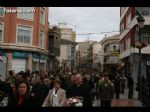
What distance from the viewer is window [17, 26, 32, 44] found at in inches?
1552

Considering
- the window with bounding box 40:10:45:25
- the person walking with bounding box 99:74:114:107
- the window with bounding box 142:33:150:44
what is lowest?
the person walking with bounding box 99:74:114:107

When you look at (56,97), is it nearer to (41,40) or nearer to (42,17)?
(42,17)

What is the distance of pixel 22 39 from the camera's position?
130 feet

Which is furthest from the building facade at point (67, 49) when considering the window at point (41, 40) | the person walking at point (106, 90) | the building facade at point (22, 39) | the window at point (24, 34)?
the person walking at point (106, 90)

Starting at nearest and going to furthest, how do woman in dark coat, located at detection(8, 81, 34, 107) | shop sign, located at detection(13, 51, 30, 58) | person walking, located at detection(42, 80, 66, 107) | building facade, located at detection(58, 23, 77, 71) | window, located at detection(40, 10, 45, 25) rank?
woman in dark coat, located at detection(8, 81, 34, 107) < person walking, located at detection(42, 80, 66, 107) < shop sign, located at detection(13, 51, 30, 58) < window, located at detection(40, 10, 45, 25) < building facade, located at detection(58, 23, 77, 71)

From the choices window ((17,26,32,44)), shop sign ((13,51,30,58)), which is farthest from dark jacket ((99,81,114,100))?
window ((17,26,32,44))

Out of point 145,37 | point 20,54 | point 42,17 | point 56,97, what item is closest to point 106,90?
point 56,97

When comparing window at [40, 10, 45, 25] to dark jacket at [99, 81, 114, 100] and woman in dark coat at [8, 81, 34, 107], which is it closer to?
dark jacket at [99, 81, 114, 100]

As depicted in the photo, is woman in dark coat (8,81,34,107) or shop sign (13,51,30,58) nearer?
woman in dark coat (8,81,34,107)

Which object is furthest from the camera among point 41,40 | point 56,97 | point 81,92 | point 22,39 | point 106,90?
point 41,40

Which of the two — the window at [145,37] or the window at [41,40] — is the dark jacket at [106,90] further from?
the window at [41,40]

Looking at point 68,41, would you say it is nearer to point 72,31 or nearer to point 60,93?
point 72,31

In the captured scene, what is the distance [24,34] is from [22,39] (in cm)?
55
